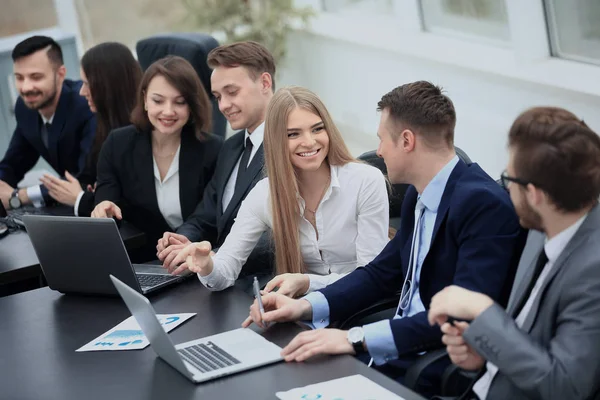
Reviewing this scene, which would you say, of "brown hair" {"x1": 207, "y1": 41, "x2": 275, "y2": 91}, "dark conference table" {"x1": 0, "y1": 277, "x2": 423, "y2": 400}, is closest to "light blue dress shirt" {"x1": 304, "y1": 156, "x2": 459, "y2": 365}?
"dark conference table" {"x1": 0, "y1": 277, "x2": 423, "y2": 400}

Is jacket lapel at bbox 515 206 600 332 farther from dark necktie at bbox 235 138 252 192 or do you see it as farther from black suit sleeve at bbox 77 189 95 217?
black suit sleeve at bbox 77 189 95 217

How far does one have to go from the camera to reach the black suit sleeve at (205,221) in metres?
3.89

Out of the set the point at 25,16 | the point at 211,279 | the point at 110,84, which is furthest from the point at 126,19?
the point at 211,279

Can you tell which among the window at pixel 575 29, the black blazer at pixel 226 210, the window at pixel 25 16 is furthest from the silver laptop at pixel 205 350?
the window at pixel 25 16

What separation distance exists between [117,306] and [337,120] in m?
5.03

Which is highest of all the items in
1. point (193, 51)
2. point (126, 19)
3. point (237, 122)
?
point (126, 19)

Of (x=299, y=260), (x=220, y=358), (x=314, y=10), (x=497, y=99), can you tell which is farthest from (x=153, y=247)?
(x=314, y=10)

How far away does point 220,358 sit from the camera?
2.38 meters

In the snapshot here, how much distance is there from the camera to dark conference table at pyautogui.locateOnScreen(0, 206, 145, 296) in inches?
138

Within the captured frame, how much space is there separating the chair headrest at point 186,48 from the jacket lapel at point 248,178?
1193 mm

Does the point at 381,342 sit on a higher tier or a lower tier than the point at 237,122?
lower

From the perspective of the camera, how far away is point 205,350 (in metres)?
2.45

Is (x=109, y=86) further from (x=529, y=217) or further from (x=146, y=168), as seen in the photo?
(x=529, y=217)

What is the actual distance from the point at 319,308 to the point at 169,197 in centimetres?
159
